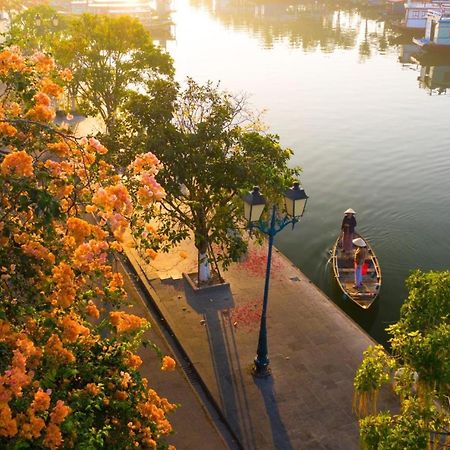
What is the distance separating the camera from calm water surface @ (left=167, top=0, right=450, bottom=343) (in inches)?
971

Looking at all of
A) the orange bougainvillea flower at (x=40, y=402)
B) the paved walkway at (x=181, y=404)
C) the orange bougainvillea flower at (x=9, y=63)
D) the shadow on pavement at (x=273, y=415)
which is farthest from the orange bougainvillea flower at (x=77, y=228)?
the shadow on pavement at (x=273, y=415)

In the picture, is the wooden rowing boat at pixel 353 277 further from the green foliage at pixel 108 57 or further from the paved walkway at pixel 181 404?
the green foliage at pixel 108 57

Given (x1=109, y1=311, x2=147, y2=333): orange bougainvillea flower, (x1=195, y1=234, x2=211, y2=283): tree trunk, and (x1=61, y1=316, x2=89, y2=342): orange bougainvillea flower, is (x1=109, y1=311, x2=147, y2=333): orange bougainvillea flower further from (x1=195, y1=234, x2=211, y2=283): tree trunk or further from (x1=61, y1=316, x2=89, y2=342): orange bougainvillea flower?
(x1=195, y1=234, x2=211, y2=283): tree trunk

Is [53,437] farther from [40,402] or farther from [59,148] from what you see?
[59,148]

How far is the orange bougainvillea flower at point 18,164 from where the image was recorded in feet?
23.1

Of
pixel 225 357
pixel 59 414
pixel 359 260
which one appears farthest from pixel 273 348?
pixel 59 414

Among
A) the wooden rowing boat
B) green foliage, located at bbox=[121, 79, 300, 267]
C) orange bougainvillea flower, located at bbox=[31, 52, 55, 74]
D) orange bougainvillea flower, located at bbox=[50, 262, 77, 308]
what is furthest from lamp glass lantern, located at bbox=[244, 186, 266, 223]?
the wooden rowing boat

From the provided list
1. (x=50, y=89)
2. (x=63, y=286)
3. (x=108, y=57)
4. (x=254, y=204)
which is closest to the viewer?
(x=63, y=286)

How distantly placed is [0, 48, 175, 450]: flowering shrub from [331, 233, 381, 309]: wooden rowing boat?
11125 millimetres

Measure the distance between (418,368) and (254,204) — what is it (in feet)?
21.8

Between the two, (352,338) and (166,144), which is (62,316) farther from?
(352,338)

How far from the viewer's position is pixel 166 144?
15.8m

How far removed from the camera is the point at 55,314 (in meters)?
8.06

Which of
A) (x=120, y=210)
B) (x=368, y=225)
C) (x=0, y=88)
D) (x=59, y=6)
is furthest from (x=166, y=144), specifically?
(x=59, y=6)
